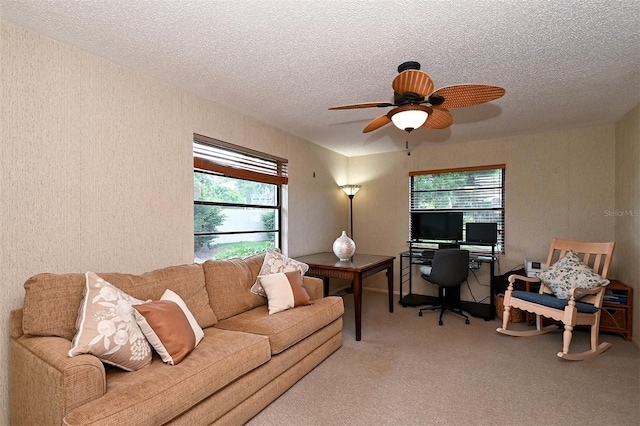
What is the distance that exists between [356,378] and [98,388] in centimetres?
179

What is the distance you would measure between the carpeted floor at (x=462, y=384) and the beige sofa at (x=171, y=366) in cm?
25

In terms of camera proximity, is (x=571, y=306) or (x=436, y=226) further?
(x=436, y=226)

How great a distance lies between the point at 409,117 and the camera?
2.21 meters

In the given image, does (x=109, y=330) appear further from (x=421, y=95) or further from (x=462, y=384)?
(x=462, y=384)

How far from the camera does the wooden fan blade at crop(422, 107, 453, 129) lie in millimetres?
2393

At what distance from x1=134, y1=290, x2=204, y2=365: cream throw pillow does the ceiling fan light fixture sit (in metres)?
1.91

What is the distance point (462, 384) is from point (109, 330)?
8.00 feet

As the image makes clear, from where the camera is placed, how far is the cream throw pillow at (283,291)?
283cm

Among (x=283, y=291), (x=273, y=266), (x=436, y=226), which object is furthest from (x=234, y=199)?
(x=436, y=226)

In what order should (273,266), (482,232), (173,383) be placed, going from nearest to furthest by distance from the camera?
1. (173,383)
2. (273,266)
3. (482,232)

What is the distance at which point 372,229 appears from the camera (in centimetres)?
568

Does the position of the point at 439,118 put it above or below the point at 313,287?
above

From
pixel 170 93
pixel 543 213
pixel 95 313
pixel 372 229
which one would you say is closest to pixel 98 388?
pixel 95 313

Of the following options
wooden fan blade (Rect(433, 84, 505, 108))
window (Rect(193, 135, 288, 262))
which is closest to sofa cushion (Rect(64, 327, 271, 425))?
window (Rect(193, 135, 288, 262))
